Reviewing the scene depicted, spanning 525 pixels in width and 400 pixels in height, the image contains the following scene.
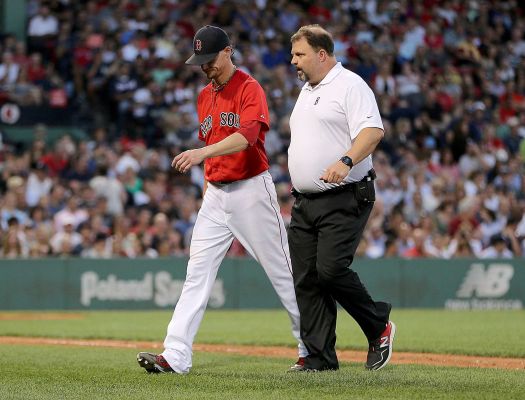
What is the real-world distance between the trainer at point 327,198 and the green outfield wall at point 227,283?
359 inches

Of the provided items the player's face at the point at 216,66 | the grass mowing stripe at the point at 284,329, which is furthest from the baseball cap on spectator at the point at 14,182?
the player's face at the point at 216,66

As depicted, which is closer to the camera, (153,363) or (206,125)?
(153,363)

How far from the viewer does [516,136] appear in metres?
22.6

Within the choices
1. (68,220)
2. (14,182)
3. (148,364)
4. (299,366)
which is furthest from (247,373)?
(14,182)

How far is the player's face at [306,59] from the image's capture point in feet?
24.5

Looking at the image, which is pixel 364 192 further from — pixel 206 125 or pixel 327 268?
pixel 206 125

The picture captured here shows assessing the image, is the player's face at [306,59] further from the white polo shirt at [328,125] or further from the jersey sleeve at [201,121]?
the jersey sleeve at [201,121]

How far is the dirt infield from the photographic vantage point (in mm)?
8406

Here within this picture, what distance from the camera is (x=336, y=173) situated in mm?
6863

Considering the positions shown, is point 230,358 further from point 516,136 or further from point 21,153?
point 516,136

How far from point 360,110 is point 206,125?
3.73ft

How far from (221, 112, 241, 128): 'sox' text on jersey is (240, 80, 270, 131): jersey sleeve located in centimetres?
6

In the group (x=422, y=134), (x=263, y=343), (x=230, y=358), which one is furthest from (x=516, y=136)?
(x=230, y=358)

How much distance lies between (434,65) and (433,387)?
59.6 ft
